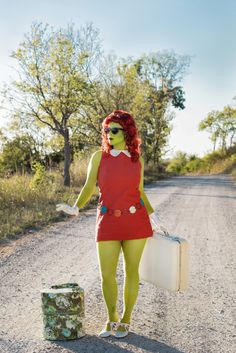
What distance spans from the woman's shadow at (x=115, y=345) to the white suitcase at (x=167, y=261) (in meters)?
0.47

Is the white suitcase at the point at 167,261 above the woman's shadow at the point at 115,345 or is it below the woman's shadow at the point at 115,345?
above

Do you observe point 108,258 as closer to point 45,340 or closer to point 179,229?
point 45,340

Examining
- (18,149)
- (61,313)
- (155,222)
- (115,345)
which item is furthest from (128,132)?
(18,149)

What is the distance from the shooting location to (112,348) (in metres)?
4.33

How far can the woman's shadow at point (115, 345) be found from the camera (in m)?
4.30

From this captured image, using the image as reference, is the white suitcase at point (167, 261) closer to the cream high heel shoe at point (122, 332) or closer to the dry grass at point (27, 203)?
the cream high heel shoe at point (122, 332)

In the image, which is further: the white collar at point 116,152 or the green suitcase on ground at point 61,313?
the white collar at point 116,152

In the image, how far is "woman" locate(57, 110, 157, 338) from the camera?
14.9ft

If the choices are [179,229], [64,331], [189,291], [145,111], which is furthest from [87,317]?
[145,111]

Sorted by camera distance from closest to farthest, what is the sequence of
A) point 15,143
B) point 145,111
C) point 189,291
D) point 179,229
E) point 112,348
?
point 112,348 < point 189,291 < point 179,229 < point 15,143 < point 145,111

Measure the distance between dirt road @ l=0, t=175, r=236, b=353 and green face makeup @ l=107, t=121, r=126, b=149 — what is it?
62.6 inches

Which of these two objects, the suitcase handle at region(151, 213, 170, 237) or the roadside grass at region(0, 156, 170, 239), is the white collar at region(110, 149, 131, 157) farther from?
the roadside grass at region(0, 156, 170, 239)

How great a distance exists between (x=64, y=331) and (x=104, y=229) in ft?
2.92

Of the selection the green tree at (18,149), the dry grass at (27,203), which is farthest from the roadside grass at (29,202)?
the green tree at (18,149)
